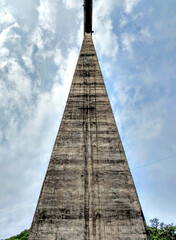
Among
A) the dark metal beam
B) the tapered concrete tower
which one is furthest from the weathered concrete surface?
the dark metal beam

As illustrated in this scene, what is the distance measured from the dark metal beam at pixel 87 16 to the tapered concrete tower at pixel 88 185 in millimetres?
11144

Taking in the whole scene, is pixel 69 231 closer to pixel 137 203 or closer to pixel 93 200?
pixel 93 200

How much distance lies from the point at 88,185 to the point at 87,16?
52.1 ft

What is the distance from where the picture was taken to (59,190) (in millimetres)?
6086

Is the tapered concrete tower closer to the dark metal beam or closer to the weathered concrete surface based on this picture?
the weathered concrete surface

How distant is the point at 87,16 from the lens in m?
17.0

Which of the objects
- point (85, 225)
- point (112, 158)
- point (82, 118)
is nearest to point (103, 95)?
point (82, 118)

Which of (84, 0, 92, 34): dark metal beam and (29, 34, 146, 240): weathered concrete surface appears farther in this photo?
(84, 0, 92, 34): dark metal beam

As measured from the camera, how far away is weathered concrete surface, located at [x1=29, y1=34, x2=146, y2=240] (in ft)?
17.3

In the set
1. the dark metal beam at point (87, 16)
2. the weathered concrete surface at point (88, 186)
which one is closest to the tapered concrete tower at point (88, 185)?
the weathered concrete surface at point (88, 186)

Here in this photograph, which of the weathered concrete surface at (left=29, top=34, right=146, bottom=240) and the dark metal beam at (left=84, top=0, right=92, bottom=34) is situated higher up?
the dark metal beam at (left=84, top=0, right=92, bottom=34)

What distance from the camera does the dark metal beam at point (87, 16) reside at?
16234 mm

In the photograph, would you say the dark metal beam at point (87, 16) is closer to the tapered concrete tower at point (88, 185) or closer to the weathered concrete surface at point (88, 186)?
the tapered concrete tower at point (88, 185)

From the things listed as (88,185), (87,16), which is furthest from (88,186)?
(87,16)
